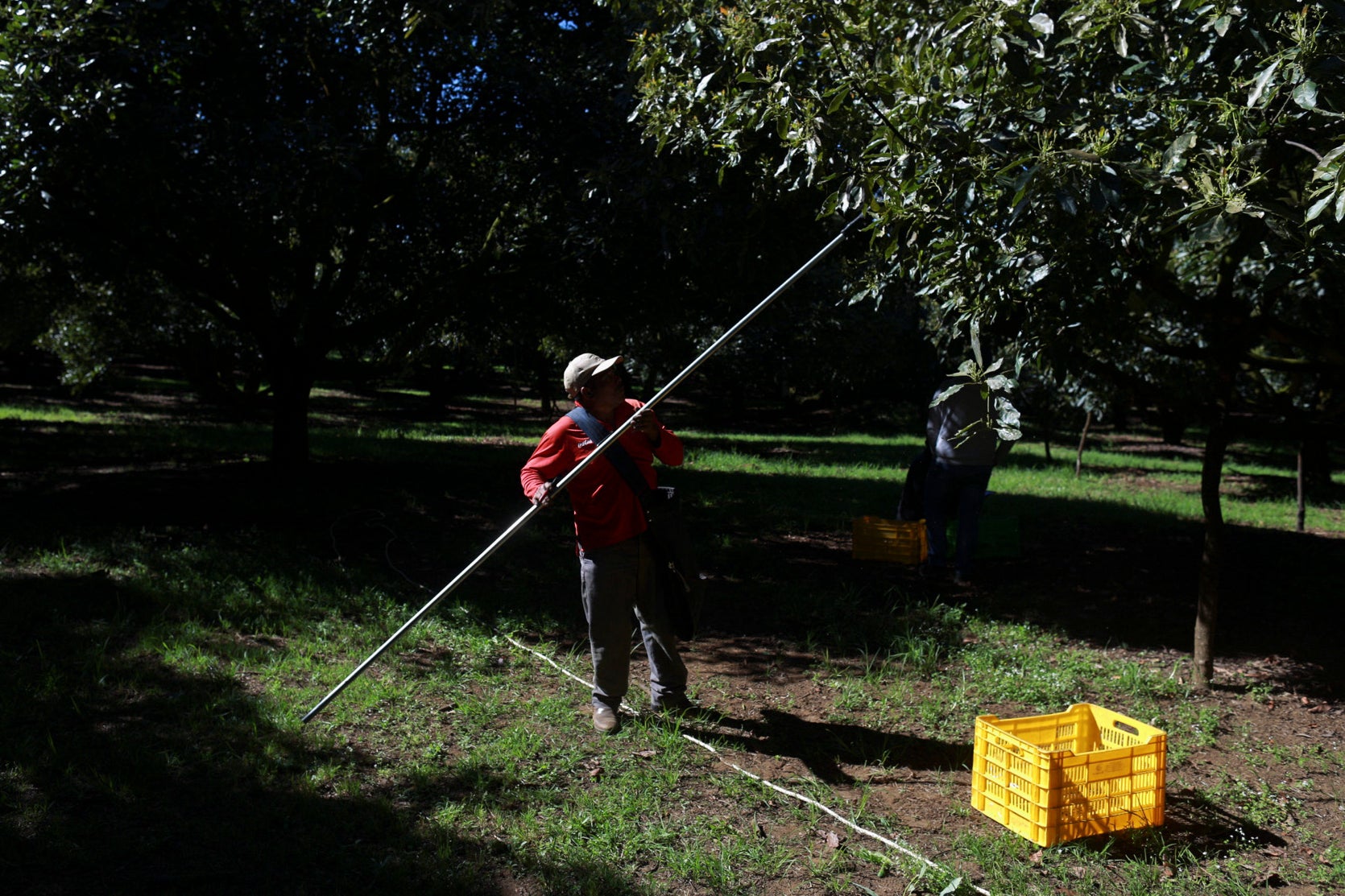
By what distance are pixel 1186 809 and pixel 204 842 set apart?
3749 mm

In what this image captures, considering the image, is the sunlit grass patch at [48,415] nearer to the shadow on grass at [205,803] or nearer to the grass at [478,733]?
the grass at [478,733]

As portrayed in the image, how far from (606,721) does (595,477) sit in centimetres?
112

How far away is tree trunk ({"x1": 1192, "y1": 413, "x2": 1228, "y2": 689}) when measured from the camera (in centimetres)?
543

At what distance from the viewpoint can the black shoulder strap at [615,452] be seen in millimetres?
4730

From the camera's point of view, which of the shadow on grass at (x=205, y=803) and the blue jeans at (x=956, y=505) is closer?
the shadow on grass at (x=205, y=803)

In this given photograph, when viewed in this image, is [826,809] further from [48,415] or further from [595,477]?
[48,415]

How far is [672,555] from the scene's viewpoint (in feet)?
16.0

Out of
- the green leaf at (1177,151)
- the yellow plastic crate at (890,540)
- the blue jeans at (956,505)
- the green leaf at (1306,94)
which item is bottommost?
the yellow plastic crate at (890,540)

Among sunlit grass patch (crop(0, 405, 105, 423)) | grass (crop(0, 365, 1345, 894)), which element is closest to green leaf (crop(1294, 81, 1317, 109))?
grass (crop(0, 365, 1345, 894))

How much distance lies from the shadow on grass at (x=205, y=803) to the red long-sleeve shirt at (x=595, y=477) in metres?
1.18

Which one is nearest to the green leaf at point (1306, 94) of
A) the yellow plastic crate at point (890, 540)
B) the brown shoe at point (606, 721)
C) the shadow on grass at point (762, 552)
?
the brown shoe at point (606, 721)

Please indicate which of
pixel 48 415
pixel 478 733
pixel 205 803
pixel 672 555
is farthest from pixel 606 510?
pixel 48 415

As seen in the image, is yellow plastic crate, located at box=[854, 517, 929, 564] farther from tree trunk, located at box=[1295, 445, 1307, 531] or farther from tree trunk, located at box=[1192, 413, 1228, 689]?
tree trunk, located at box=[1295, 445, 1307, 531]

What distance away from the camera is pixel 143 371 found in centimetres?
3180
